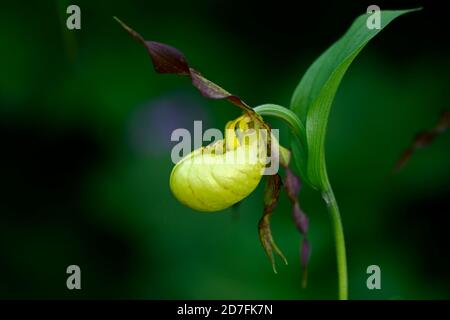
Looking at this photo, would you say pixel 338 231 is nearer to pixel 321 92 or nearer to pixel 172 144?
pixel 321 92

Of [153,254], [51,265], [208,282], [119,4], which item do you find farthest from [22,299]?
[119,4]

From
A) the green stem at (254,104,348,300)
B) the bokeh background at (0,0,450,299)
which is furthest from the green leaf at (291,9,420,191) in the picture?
the bokeh background at (0,0,450,299)

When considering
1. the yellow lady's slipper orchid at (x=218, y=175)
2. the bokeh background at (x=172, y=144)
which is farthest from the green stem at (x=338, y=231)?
the bokeh background at (x=172, y=144)

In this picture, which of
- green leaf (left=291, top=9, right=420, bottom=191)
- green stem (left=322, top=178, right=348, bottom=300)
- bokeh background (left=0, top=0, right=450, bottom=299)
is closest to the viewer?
green leaf (left=291, top=9, right=420, bottom=191)

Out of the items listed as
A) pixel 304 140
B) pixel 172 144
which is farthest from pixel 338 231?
pixel 172 144

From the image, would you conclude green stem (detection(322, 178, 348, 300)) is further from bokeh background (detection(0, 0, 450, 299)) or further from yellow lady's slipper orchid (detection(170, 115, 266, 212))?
bokeh background (detection(0, 0, 450, 299))

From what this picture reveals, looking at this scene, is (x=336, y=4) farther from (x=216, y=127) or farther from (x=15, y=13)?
(x=15, y=13)
